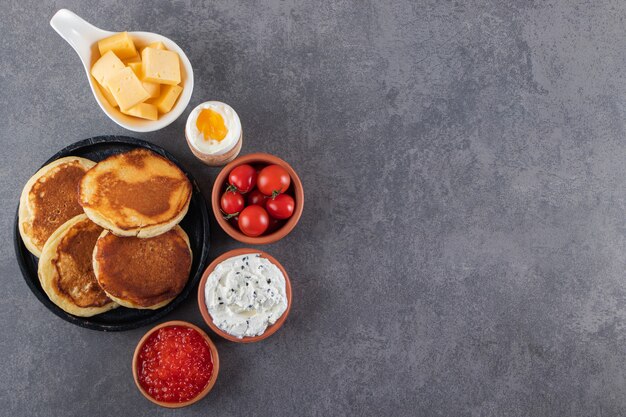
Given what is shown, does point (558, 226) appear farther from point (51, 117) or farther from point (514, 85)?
point (51, 117)

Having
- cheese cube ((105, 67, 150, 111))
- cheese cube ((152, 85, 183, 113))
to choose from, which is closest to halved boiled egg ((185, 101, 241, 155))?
cheese cube ((152, 85, 183, 113))

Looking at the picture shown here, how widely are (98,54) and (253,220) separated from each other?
96 cm

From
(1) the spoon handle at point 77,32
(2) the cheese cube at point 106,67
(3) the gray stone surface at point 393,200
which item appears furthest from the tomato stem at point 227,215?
(1) the spoon handle at point 77,32

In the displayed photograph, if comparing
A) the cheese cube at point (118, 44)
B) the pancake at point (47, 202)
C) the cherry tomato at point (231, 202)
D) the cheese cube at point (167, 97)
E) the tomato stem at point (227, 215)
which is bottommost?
the pancake at point (47, 202)

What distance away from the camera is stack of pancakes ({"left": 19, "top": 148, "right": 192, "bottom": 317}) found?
7.03 feet

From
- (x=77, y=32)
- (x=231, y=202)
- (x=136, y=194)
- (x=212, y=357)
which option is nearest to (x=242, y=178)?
(x=231, y=202)

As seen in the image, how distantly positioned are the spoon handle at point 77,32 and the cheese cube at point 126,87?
0.54 feet

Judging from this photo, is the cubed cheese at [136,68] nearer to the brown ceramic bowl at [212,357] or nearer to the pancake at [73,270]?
the pancake at [73,270]

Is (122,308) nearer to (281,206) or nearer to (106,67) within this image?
(281,206)

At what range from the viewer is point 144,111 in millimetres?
2215

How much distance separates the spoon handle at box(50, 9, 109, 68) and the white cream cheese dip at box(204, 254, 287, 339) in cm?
103

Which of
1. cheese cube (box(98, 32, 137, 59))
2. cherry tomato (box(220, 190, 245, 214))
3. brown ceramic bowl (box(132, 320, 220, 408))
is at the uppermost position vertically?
cheese cube (box(98, 32, 137, 59))

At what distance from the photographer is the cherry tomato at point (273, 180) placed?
219 centimetres

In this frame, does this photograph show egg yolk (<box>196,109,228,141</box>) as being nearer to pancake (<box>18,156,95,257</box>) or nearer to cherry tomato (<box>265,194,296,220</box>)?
cherry tomato (<box>265,194,296,220</box>)
